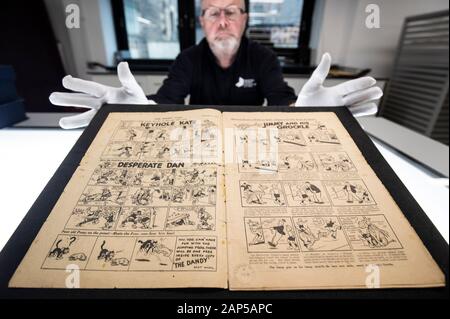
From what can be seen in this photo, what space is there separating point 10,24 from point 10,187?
0.29 metres

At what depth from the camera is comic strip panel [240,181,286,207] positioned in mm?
289

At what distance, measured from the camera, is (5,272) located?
219 mm

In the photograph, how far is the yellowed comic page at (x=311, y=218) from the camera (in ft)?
0.73

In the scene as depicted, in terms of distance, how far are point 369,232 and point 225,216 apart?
0.16m

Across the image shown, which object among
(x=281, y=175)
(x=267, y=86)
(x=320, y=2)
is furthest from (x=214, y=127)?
(x=267, y=86)

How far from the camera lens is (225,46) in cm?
90

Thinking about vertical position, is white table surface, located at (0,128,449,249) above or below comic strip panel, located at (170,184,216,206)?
below

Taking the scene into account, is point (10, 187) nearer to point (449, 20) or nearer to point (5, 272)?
point (5, 272)

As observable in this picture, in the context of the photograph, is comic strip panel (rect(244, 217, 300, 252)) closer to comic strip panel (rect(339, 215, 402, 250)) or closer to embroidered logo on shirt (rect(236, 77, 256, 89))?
comic strip panel (rect(339, 215, 402, 250))

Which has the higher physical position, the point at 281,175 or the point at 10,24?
the point at 10,24

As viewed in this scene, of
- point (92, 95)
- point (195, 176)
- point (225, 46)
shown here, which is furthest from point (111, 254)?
point (225, 46)

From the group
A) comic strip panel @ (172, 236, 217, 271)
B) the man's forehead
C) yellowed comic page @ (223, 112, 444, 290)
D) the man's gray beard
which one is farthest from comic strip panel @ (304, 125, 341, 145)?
the man's gray beard

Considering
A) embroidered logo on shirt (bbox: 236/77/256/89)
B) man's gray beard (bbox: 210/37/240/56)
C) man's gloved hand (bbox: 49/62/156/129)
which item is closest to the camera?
man's gloved hand (bbox: 49/62/156/129)
